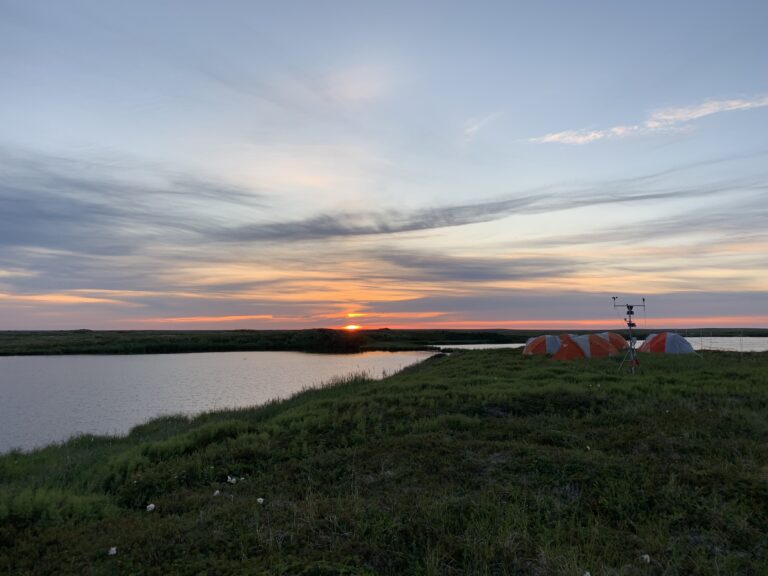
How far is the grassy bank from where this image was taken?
19.5 ft

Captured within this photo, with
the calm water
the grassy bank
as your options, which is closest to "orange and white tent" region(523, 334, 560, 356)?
the calm water

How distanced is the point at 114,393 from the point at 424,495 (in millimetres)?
33601

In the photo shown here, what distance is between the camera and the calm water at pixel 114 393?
933 inches

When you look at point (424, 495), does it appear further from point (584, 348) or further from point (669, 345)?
point (669, 345)

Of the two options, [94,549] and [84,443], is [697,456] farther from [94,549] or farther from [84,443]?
[84,443]

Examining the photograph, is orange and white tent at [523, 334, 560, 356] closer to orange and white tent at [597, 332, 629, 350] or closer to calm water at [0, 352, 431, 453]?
orange and white tent at [597, 332, 629, 350]

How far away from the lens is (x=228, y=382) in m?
41.2

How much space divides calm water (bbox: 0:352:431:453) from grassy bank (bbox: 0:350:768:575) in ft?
34.4

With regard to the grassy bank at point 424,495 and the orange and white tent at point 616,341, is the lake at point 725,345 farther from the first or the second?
the grassy bank at point 424,495

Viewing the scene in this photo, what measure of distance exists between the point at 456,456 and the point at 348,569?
4.81 metres

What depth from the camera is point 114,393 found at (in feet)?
114

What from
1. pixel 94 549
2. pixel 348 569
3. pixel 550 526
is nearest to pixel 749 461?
pixel 550 526

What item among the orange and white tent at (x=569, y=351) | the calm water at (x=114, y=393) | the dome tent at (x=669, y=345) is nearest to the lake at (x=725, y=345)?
the dome tent at (x=669, y=345)

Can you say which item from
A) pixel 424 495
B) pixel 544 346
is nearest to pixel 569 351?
pixel 544 346
